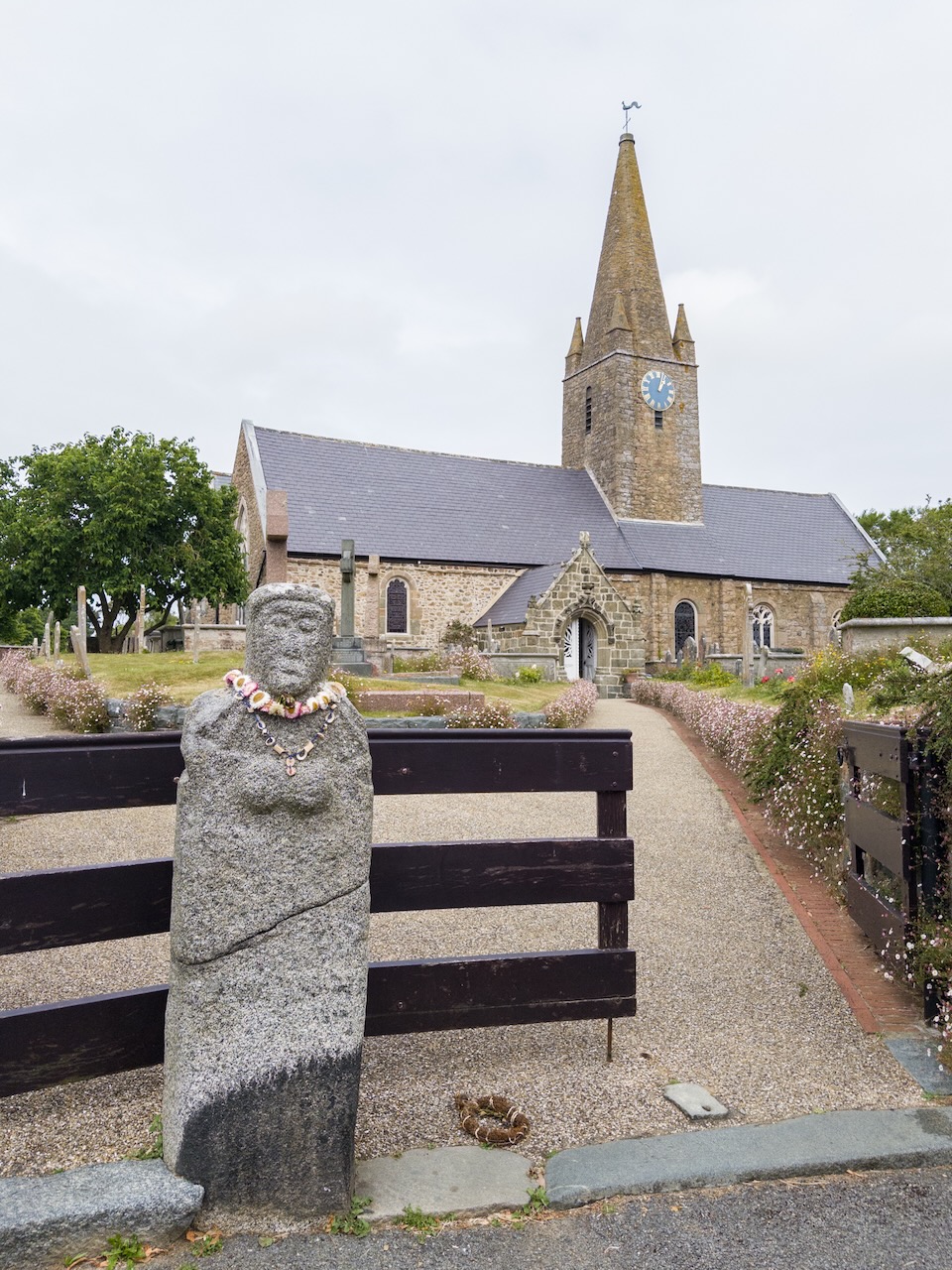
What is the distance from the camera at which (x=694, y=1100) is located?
12.0 ft

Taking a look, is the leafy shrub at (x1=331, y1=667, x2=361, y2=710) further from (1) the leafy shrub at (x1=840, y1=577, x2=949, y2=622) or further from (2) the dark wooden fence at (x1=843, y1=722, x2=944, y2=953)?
(1) the leafy shrub at (x1=840, y1=577, x2=949, y2=622)

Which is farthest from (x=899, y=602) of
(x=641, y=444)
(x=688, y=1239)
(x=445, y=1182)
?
(x=641, y=444)

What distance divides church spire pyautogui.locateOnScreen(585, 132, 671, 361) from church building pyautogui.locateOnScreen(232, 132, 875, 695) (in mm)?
86

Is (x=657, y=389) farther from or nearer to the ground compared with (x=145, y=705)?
farther from the ground

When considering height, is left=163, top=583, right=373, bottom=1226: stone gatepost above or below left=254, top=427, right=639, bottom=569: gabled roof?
below

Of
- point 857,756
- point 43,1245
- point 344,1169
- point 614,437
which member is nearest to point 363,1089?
point 344,1169

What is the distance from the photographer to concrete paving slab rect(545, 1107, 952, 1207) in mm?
3047

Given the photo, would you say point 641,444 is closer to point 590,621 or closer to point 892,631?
point 590,621

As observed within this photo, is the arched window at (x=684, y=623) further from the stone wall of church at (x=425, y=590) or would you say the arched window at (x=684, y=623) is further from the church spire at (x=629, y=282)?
the church spire at (x=629, y=282)

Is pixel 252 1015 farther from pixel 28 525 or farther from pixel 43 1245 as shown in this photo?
pixel 28 525

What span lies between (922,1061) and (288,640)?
132 inches

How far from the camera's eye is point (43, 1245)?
8.38 ft

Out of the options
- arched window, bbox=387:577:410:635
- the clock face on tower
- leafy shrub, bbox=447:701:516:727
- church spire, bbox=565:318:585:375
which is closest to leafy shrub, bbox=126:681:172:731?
leafy shrub, bbox=447:701:516:727

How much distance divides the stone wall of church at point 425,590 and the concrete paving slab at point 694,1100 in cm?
2579
